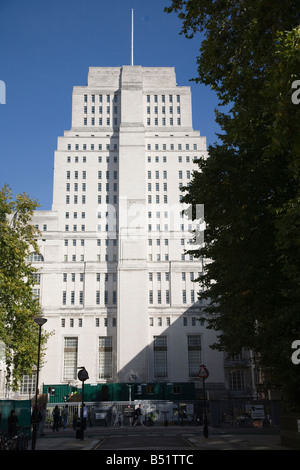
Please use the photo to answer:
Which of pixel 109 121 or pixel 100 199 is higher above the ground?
pixel 109 121

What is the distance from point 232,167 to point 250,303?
560 centimetres

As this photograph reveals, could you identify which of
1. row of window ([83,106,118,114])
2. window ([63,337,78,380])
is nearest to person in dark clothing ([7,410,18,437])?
window ([63,337,78,380])

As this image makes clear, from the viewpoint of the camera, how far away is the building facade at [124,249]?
79188 mm

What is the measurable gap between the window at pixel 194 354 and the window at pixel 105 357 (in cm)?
1394

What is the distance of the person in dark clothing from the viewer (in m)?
19.3

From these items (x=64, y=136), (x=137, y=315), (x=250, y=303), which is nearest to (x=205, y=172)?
(x=250, y=303)

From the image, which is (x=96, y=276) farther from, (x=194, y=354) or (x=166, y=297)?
(x=194, y=354)

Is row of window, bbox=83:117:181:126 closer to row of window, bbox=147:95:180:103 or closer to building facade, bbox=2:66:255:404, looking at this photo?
building facade, bbox=2:66:255:404

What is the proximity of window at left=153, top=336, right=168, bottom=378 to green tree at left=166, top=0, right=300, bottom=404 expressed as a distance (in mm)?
61428

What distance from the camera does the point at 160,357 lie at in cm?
8025

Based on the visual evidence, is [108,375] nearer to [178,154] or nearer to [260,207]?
[178,154]

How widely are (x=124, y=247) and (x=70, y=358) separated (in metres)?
21.8

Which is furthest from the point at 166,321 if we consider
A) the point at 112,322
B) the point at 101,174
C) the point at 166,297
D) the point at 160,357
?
the point at 101,174
